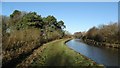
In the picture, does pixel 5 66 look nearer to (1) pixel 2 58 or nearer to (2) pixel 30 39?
(1) pixel 2 58

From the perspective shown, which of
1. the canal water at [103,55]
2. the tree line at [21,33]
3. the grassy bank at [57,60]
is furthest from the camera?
the canal water at [103,55]

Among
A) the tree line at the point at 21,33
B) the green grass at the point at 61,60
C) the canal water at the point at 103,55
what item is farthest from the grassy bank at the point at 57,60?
the canal water at the point at 103,55

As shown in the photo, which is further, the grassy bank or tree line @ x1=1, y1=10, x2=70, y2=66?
tree line @ x1=1, y1=10, x2=70, y2=66

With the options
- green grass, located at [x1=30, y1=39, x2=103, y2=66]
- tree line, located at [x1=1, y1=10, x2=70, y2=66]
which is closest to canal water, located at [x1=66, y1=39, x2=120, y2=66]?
green grass, located at [x1=30, y1=39, x2=103, y2=66]

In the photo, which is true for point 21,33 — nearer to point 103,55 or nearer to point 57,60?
point 57,60

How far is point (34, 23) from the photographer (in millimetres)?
51312

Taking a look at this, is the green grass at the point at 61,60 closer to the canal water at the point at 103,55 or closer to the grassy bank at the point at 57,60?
the grassy bank at the point at 57,60

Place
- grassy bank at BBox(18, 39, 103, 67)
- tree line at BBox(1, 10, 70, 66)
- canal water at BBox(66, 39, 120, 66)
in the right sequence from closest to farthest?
grassy bank at BBox(18, 39, 103, 67) < tree line at BBox(1, 10, 70, 66) < canal water at BBox(66, 39, 120, 66)

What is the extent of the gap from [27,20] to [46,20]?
1072 inches

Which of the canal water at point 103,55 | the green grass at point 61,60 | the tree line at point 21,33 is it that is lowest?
the canal water at point 103,55

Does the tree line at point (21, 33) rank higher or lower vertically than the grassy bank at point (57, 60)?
higher

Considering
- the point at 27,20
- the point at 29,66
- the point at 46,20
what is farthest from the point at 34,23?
the point at 29,66

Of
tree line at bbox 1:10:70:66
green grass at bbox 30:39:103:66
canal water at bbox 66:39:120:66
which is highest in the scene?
tree line at bbox 1:10:70:66

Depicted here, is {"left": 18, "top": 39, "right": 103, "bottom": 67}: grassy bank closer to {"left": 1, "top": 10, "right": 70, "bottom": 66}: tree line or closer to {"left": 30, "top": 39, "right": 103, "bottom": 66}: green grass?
{"left": 30, "top": 39, "right": 103, "bottom": 66}: green grass
